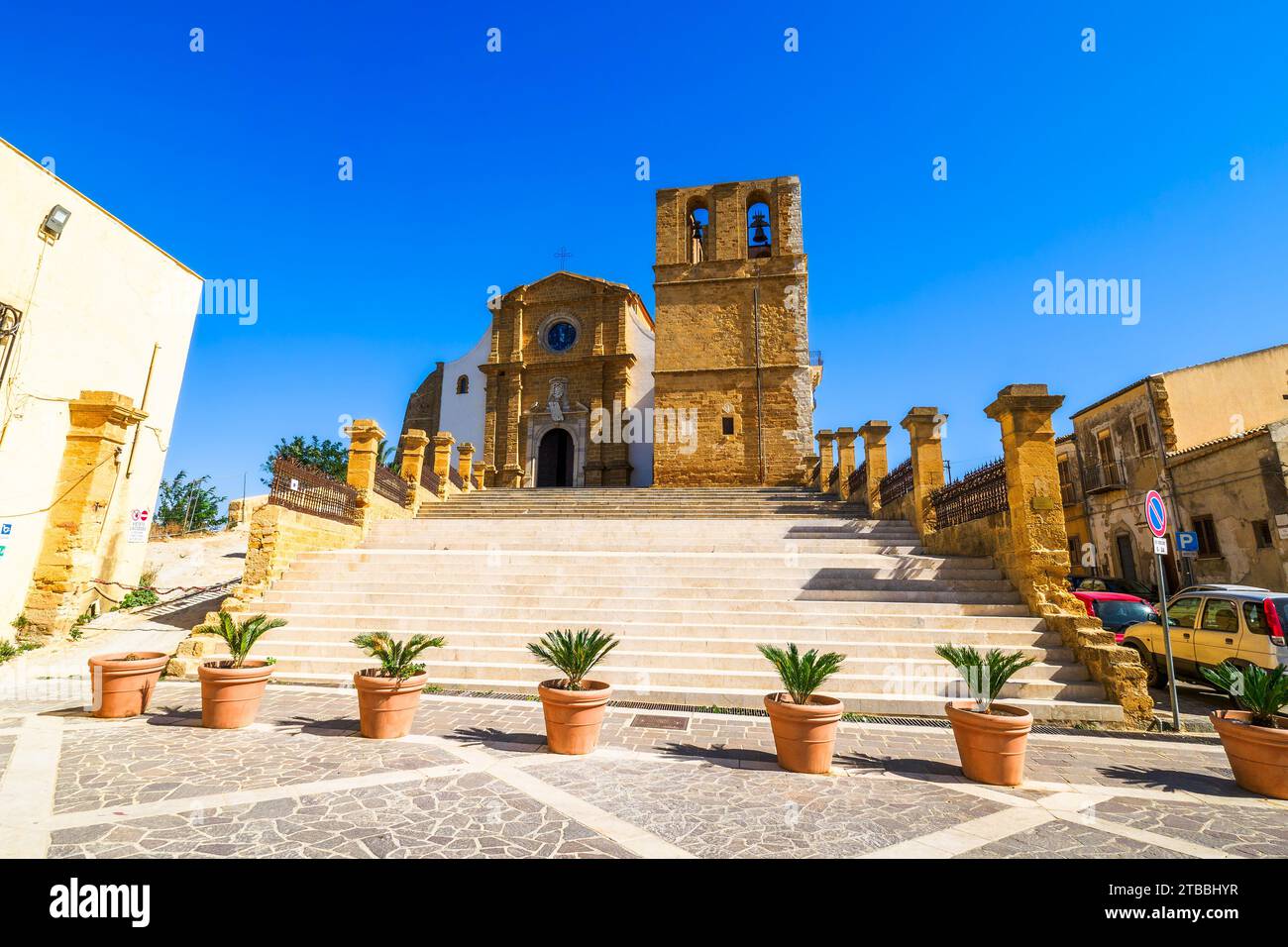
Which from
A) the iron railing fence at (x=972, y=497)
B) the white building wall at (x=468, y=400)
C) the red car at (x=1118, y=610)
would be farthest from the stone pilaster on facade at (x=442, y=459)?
the red car at (x=1118, y=610)

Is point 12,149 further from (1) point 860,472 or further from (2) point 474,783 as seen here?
(1) point 860,472

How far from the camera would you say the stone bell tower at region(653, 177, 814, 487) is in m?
22.4

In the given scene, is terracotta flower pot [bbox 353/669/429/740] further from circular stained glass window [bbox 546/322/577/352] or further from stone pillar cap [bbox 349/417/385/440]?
circular stained glass window [bbox 546/322/577/352]

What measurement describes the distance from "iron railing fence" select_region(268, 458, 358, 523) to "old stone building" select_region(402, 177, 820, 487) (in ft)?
42.0

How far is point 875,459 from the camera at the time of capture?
13.4 meters

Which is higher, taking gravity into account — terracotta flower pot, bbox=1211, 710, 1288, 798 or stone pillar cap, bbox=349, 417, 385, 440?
stone pillar cap, bbox=349, 417, 385, 440

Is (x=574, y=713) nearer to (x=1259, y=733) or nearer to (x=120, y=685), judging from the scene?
(x=120, y=685)

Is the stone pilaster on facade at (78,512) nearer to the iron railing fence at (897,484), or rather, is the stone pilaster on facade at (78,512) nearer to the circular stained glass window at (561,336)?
the iron railing fence at (897,484)

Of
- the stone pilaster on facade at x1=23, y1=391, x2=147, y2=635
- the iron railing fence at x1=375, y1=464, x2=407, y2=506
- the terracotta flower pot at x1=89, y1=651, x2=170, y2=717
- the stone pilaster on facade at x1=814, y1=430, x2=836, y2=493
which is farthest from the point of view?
the stone pilaster on facade at x1=814, y1=430, x2=836, y2=493

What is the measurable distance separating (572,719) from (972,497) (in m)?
7.73

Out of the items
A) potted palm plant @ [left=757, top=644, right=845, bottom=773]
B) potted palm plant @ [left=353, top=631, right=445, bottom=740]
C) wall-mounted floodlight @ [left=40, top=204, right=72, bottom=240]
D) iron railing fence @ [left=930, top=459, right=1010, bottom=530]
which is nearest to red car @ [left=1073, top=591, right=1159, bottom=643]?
iron railing fence @ [left=930, top=459, right=1010, bottom=530]

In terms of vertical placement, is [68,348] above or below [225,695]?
above

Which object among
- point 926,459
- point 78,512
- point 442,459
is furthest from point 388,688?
point 442,459

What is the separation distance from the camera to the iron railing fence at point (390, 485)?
42.3 feet
